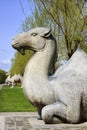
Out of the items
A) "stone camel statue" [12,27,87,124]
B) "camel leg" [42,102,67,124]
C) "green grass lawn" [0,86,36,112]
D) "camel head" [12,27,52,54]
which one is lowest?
"green grass lawn" [0,86,36,112]

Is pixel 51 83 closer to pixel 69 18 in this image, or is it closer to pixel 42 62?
pixel 42 62

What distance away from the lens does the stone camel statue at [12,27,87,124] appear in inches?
260

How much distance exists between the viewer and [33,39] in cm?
721

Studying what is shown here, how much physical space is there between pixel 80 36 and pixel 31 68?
361 inches

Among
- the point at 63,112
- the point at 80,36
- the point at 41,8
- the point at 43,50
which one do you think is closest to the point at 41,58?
the point at 43,50

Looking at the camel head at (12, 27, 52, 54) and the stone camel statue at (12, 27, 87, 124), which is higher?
the camel head at (12, 27, 52, 54)

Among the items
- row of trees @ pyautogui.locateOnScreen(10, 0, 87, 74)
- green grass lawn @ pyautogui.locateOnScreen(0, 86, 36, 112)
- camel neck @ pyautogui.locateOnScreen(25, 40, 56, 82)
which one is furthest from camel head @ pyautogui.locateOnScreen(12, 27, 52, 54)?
row of trees @ pyautogui.locateOnScreen(10, 0, 87, 74)

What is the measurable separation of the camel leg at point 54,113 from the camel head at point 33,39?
3.90 ft

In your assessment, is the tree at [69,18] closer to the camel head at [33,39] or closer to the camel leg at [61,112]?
the camel head at [33,39]

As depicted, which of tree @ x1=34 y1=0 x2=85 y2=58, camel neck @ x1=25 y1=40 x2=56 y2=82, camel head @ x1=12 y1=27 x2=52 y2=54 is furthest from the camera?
tree @ x1=34 y1=0 x2=85 y2=58

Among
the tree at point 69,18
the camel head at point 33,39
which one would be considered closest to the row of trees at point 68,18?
the tree at point 69,18

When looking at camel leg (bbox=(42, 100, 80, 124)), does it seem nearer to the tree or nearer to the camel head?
the camel head

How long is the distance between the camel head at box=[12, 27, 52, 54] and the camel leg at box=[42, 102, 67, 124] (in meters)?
1.19

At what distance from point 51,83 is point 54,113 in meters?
0.58
